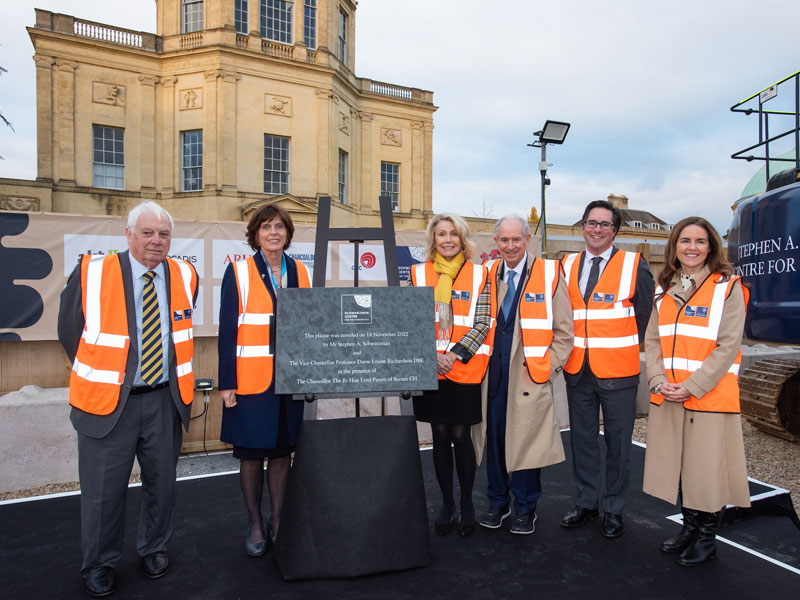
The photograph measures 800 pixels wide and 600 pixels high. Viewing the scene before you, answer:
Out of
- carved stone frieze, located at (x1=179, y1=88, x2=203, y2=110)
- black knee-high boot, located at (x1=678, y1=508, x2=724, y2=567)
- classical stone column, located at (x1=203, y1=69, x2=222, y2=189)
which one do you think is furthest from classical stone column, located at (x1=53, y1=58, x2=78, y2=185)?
black knee-high boot, located at (x1=678, y1=508, x2=724, y2=567)

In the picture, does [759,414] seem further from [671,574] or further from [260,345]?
[260,345]

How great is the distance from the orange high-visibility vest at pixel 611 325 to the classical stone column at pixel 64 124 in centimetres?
2088

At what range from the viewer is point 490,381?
11.2 ft

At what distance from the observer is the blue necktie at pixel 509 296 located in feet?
11.4

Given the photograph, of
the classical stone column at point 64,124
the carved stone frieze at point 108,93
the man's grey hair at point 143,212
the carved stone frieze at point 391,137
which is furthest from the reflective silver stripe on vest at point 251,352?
the carved stone frieze at point 391,137

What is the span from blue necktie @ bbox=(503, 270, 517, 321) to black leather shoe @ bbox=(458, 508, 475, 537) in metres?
1.25

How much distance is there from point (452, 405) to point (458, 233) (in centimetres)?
105

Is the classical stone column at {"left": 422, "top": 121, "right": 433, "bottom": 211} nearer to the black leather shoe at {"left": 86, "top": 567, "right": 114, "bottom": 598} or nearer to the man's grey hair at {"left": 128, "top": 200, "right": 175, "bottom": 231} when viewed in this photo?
the man's grey hair at {"left": 128, "top": 200, "right": 175, "bottom": 231}

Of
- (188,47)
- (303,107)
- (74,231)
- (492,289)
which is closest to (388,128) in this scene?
(303,107)

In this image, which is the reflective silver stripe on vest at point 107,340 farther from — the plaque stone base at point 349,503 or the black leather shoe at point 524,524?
the black leather shoe at point 524,524

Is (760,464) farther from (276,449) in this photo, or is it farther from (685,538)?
(276,449)

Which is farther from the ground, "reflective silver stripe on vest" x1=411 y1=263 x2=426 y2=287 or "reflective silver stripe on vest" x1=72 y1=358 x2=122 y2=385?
"reflective silver stripe on vest" x1=411 y1=263 x2=426 y2=287

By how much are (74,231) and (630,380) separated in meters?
5.07

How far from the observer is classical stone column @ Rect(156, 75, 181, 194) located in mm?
20438
